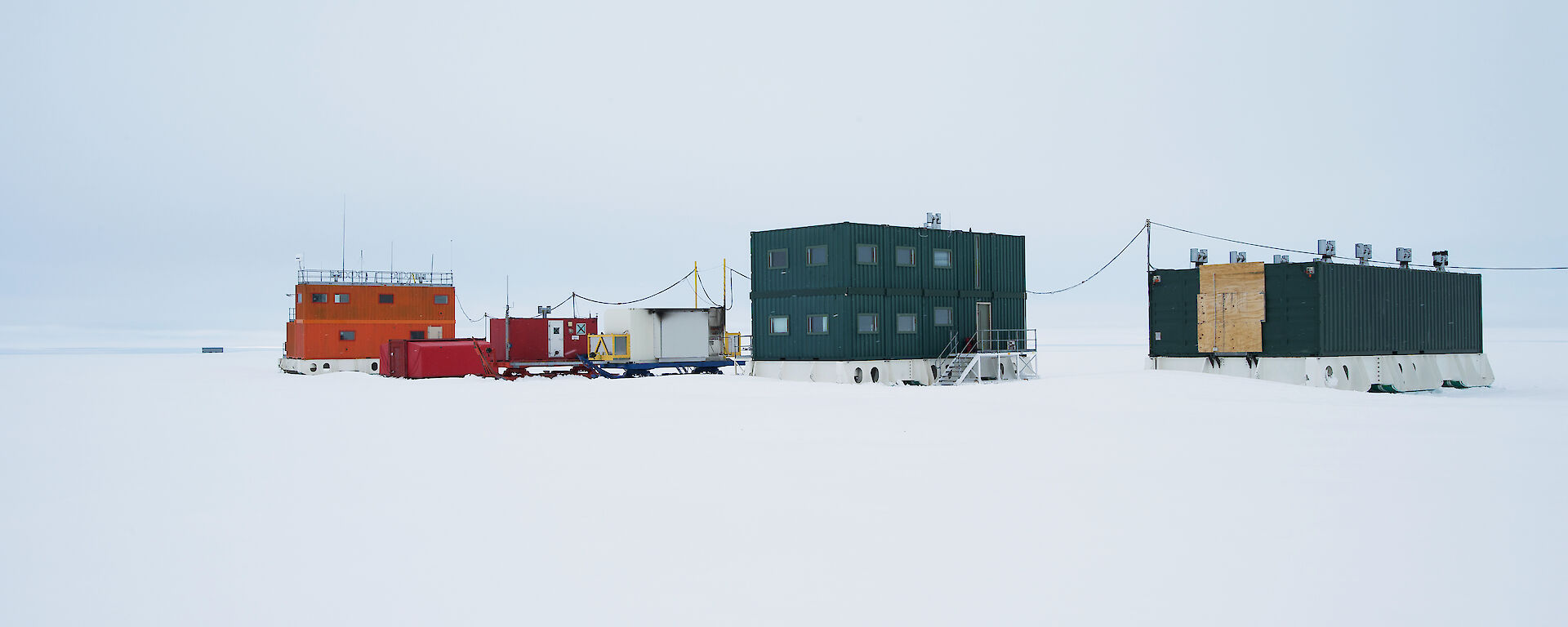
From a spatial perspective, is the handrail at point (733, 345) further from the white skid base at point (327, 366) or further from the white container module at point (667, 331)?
the white skid base at point (327, 366)

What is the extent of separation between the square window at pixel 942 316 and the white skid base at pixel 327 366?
2860 cm

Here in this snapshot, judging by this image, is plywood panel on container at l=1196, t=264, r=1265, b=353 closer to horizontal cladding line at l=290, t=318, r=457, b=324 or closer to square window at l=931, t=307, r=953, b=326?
square window at l=931, t=307, r=953, b=326

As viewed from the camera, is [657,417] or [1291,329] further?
[1291,329]

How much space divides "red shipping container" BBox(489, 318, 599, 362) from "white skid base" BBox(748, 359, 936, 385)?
12031mm

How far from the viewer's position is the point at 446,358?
1753 inches

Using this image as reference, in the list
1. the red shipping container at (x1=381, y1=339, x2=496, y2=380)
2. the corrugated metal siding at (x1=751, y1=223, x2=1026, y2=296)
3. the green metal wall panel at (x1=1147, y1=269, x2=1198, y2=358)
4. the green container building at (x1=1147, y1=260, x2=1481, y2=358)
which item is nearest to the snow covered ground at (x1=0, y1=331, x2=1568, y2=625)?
the corrugated metal siding at (x1=751, y1=223, x2=1026, y2=296)

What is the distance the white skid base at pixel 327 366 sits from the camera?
2032 inches

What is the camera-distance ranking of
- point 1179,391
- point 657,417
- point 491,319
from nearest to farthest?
point 657,417 → point 1179,391 → point 491,319

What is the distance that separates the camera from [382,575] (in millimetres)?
8734

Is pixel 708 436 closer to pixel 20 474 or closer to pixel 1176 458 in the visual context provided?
pixel 1176 458

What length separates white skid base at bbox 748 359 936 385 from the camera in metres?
36.2

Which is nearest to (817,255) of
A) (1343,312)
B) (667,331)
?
(667,331)

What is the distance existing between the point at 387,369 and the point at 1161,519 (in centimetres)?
4504

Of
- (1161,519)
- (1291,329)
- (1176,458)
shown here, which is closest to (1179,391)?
(1291,329)
